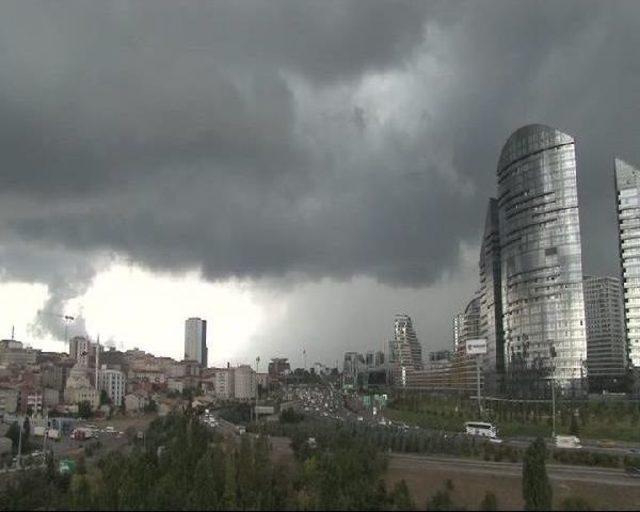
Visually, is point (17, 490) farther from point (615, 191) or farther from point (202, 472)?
point (615, 191)

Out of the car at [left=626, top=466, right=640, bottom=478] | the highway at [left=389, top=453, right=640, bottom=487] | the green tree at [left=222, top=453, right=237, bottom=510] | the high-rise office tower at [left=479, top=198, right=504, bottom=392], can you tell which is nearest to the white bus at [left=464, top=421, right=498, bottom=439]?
the highway at [left=389, top=453, right=640, bottom=487]

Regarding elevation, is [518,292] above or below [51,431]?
above

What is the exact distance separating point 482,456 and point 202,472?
32.9 meters

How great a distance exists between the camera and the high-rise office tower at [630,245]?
154 m

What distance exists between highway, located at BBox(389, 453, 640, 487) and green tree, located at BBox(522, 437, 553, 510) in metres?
18.3

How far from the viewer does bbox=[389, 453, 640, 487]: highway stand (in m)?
47.9

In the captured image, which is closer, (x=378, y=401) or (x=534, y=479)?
(x=534, y=479)

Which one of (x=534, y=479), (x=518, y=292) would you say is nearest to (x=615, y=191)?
(x=518, y=292)

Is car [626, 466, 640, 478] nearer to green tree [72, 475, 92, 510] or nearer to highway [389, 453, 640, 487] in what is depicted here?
highway [389, 453, 640, 487]

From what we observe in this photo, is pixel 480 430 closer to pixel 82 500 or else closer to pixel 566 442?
pixel 566 442

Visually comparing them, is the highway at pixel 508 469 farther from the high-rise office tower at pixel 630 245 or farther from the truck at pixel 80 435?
the high-rise office tower at pixel 630 245

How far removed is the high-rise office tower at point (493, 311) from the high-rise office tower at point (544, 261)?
912 cm

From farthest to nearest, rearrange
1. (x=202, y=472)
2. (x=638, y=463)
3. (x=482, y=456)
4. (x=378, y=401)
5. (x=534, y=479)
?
(x=378, y=401) → (x=482, y=456) → (x=638, y=463) → (x=202, y=472) → (x=534, y=479)

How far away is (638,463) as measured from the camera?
56.6m
